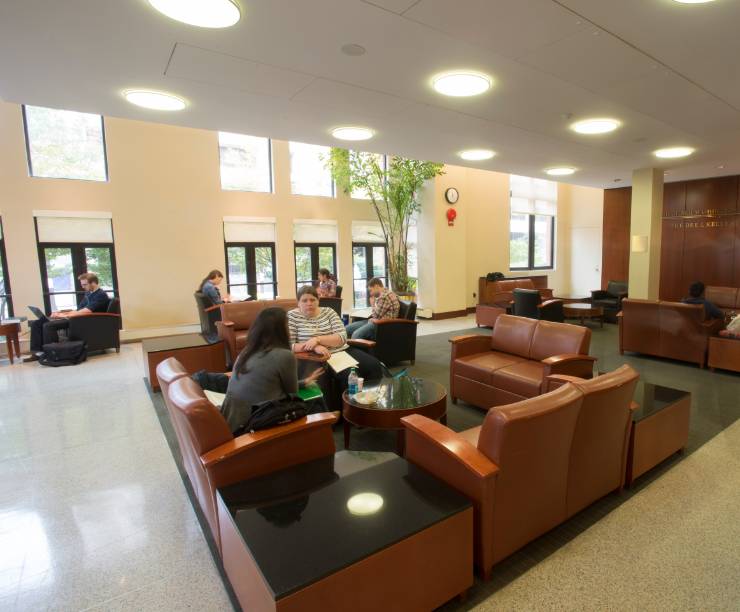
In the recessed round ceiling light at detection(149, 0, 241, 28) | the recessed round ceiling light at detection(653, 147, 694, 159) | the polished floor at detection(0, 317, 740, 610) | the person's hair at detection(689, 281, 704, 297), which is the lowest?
the polished floor at detection(0, 317, 740, 610)

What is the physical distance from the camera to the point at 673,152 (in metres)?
6.20

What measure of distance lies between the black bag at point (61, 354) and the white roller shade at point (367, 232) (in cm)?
599

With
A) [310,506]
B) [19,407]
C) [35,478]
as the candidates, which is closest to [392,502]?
[310,506]

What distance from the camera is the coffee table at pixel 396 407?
300cm

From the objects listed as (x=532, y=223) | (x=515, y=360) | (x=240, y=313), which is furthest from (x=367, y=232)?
(x=515, y=360)

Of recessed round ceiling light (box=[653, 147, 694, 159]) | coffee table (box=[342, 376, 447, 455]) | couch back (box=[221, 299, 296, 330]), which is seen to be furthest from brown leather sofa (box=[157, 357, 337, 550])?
recessed round ceiling light (box=[653, 147, 694, 159])

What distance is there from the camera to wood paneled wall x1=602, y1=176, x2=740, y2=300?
8945 mm

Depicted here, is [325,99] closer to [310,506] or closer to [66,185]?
[310,506]

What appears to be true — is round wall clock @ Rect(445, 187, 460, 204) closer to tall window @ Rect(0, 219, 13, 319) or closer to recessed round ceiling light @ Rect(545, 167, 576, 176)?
recessed round ceiling light @ Rect(545, 167, 576, 176)

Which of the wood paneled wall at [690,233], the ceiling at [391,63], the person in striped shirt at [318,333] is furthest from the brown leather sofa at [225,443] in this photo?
the wood paneled wall at [690,233]

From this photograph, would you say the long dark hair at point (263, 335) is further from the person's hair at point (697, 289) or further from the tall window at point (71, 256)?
the tall window at point (71, 256)

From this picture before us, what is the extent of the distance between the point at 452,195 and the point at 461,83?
6406 mm

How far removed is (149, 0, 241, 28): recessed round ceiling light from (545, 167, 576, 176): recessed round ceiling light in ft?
21.1

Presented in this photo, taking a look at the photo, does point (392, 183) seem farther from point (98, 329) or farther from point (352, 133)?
point (98, 329)
